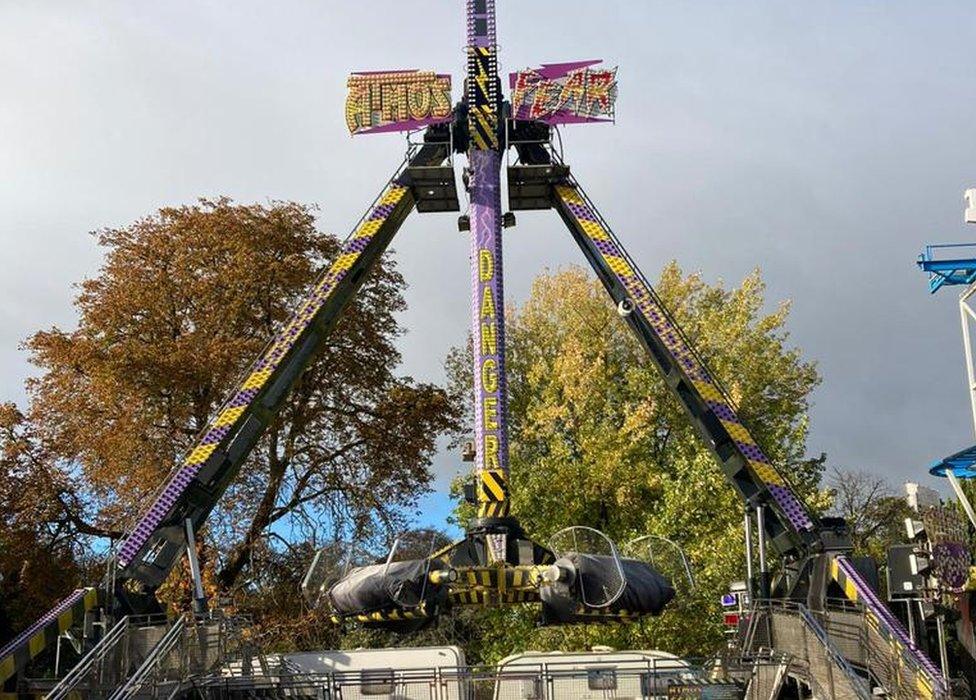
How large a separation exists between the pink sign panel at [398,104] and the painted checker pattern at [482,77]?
0.65 m

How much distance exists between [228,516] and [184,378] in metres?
4.50

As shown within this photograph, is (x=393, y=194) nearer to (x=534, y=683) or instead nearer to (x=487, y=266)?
(x=487, y=266)

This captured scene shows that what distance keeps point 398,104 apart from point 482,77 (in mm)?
2162

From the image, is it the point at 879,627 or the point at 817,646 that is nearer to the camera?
the point at 817,646

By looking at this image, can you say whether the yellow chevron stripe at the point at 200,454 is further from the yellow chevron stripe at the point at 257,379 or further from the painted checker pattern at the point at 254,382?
the yellow chevron stripe at the point at 257,379

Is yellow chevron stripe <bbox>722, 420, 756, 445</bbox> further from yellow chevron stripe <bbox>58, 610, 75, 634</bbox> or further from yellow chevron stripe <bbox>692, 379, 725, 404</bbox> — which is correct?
yellow chevron stripe <bbox>58, 610, 75, 634</bbox>

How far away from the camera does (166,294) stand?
37469 mm

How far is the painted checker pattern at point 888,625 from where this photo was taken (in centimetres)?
1791

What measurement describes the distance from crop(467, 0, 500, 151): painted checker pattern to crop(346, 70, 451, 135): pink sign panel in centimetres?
65

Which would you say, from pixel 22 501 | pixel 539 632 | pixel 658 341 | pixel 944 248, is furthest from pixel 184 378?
pixel 944 248

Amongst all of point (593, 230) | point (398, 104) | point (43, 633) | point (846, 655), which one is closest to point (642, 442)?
point (593, 230)

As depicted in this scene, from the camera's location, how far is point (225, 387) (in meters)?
36.0

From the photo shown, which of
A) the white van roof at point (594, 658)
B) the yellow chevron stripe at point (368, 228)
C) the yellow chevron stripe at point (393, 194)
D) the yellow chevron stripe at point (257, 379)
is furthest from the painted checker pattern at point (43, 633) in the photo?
the yellow chevron stripe at point (393, 194)

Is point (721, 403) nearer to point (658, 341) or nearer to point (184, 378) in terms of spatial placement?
point (658, 341)
